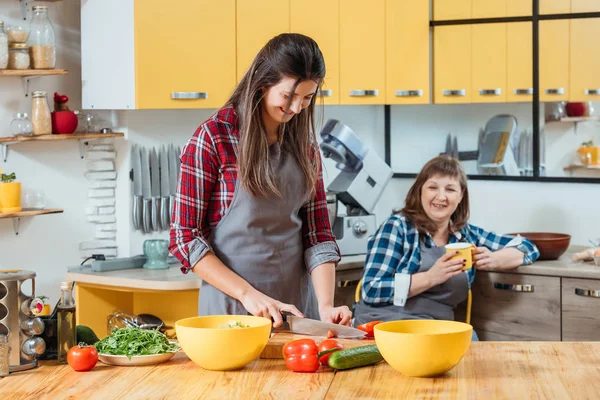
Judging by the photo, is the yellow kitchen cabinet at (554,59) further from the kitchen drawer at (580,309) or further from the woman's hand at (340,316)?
the woman's hand at (340,316)

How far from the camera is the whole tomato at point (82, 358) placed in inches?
75.6

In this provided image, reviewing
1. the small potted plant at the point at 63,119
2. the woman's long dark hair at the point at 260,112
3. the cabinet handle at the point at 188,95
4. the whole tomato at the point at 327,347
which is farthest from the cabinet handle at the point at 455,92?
the whole tomato at the point at 327,347

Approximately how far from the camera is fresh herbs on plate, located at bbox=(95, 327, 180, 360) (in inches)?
78.2

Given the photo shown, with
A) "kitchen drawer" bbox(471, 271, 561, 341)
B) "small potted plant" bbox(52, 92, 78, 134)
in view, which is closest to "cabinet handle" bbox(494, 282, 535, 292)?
"kitchen drawer" bbox(471, 271, 561, 341)

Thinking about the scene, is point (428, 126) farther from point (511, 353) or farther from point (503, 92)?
point (511, 353)

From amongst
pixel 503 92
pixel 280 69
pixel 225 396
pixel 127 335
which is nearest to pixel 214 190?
pixel 280 69

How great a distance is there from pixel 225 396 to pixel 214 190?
2.69 feet

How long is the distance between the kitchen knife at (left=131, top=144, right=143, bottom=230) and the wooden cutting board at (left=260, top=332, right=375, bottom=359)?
1.84 m

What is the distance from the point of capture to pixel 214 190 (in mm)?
2463

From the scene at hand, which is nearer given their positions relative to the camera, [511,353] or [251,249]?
[511,353]

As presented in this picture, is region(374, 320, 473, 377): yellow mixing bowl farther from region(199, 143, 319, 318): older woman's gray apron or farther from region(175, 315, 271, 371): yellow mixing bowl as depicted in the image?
region(199, 143, 319, 318): older woman's gray apron

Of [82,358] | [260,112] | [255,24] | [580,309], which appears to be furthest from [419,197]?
[82,358]

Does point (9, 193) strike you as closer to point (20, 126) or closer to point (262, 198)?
point (20, 126)

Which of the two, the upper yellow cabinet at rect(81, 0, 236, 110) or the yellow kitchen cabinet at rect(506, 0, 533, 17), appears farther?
the yellow kitchen cabinet at rect(506, 0, 533, 17)
